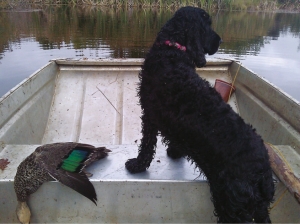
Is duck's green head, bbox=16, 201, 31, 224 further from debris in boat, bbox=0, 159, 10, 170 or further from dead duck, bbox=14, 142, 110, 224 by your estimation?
debris in boat, bbox=0, 159, 10, 170

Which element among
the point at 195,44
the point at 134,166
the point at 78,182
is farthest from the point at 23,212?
the point at 195,44

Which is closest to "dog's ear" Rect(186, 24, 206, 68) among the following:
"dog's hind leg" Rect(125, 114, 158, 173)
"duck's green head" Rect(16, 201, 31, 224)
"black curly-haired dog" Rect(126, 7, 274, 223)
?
"black curly-haired dog" Rect(126, 7, 274, 223)

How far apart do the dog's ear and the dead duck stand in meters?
1.18

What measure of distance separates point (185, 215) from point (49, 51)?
26.5 ft

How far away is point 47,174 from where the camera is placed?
76.5 inches

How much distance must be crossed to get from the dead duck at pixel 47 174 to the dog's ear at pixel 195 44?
1184 mm

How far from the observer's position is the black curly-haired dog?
5.28 feet

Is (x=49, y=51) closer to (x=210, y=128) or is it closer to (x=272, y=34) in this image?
(x=210, y=128)

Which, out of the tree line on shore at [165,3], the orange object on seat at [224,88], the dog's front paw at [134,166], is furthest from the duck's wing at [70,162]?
the tree line on shore at [165,3]

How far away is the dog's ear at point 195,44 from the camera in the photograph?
204 cm

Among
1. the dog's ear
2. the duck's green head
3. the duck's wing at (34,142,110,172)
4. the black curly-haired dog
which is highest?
the dog's ear

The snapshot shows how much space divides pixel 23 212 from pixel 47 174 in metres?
0.31

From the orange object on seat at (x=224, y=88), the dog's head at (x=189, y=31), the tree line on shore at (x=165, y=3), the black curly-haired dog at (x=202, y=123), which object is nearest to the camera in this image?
the black curly-haired dog at (x=202, y=123)

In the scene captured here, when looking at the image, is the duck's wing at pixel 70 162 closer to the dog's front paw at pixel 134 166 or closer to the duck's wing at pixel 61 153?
the duck's wing at pixel 61 153
